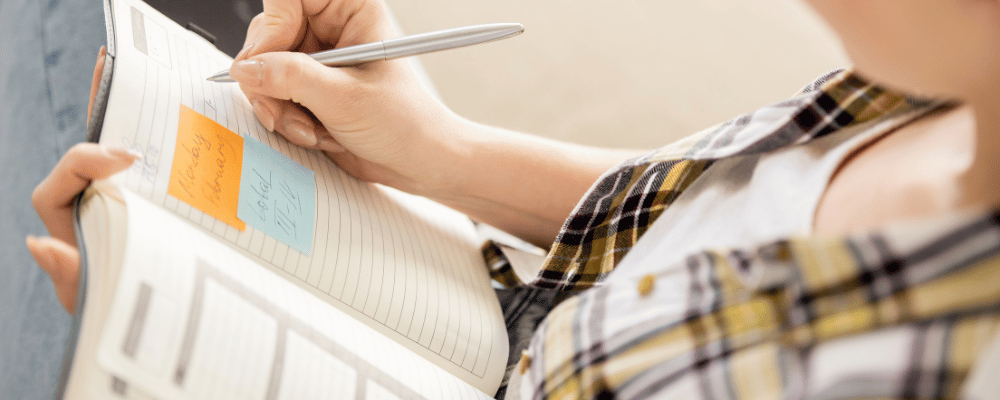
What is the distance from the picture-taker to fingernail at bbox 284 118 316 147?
439 mm

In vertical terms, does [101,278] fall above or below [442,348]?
above

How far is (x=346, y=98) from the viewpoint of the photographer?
0.43 m

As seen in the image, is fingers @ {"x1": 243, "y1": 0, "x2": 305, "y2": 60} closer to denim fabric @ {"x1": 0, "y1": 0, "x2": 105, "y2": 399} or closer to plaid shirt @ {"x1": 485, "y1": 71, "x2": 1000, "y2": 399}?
denim fabric @ {"x1": 0, "y1": 0, "x2": 105, "y2": 399}

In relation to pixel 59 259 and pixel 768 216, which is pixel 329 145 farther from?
→ pixel 768 216

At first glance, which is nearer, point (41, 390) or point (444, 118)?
point (41, 390)

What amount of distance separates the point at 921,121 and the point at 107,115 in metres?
0.45

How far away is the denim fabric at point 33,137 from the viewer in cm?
39

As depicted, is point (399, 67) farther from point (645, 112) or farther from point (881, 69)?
point (645, 112)

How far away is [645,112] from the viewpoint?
880 millimetres

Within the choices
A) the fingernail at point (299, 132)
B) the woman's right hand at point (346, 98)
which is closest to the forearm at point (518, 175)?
the woman's right hand at point (346, 98)

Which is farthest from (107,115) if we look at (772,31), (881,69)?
(772,31)

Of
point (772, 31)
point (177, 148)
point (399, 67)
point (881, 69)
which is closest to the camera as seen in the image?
point (881, 69)

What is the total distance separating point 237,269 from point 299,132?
176mm

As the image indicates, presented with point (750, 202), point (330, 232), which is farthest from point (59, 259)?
point (750, 202)
